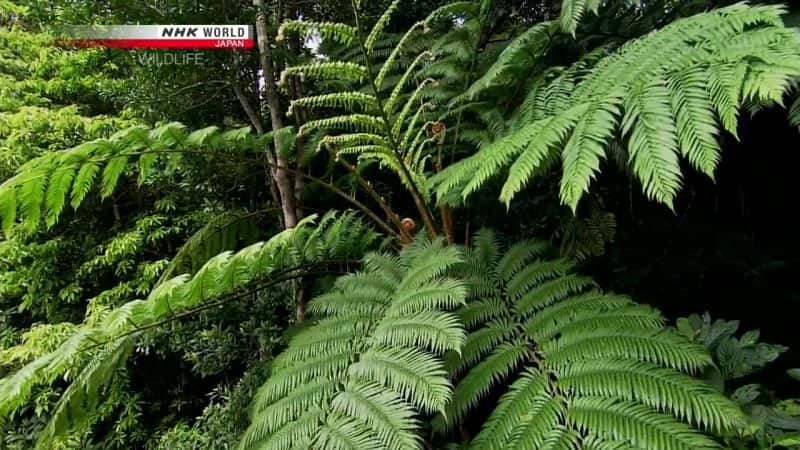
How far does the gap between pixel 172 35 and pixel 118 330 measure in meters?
1.17

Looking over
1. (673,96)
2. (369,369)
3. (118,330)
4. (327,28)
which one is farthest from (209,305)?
(673,96)

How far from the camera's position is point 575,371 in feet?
2.66

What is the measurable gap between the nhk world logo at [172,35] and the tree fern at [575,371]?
130 cm

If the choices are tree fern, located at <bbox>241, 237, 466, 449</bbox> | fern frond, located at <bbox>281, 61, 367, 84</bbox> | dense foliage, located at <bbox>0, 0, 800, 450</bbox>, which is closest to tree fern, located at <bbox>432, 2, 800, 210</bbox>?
dense foliage, located at <bbox>0, 0, 800, 450</bbox>

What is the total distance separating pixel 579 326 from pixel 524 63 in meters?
0.72

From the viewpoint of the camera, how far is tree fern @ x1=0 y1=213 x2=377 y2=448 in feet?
3.25

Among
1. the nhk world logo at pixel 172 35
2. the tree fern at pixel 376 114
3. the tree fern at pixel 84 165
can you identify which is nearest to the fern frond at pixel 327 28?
the tree fern at pixel 376 114

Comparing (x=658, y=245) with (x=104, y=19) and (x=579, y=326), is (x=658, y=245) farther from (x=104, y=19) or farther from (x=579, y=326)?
(x=104, y=19)

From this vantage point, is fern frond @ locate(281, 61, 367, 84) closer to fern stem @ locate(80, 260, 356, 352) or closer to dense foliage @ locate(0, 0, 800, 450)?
dense foliage @ locate(0, 0, 800, 450)

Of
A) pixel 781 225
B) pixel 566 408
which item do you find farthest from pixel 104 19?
pixel 781 225

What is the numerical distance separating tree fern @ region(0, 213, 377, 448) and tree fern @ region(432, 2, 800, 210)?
1.85 feet

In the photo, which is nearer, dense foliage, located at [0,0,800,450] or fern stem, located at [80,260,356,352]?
dense foliage, located at [0,0,800,450]

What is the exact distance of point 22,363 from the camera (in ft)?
6.61

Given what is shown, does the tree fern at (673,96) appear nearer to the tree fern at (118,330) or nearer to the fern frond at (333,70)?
the fern frond at (333,70)
